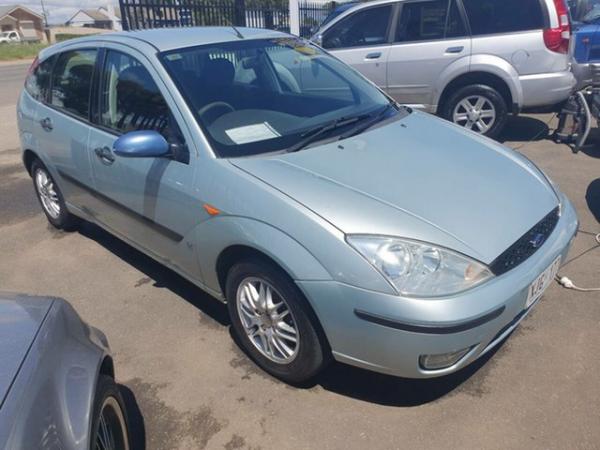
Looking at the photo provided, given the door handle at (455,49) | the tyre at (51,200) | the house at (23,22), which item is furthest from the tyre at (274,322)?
the house at (23,22)

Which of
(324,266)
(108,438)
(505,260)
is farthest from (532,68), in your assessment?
(108,438)

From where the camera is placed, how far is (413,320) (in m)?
2.11

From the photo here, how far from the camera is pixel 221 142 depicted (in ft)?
9.14

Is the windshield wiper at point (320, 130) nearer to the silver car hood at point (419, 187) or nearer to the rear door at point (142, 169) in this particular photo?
the silver car hood at point (419, 187)

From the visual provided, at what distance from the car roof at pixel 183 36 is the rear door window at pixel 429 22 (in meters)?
3.49

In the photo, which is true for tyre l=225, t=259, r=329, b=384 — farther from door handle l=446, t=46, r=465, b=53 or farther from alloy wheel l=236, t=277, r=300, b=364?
door handle l=446, t=46, r=465, b=53

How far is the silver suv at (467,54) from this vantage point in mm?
6180

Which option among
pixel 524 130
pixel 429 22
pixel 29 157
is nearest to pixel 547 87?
pixel 524 130

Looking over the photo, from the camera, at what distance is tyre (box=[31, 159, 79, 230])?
Answer: 14.9ft

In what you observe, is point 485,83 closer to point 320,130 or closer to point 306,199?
point 320,130

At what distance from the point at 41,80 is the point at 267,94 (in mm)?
2365

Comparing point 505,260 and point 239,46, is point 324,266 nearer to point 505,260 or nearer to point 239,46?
point 505,260

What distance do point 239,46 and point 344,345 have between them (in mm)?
2103

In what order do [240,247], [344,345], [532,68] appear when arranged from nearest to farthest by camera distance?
[344,345] → [240,247] → [532,68]
